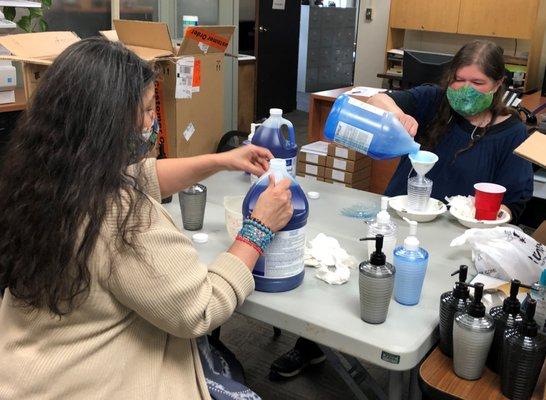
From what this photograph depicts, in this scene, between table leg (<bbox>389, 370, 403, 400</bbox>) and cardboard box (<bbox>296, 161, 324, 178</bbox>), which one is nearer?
table leg (<bbox>389, 370, 403, 400</bbox>)

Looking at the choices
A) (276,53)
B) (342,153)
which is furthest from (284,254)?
(276,53)

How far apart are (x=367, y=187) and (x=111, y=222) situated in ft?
8.84

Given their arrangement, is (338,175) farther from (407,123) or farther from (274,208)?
(274,208)

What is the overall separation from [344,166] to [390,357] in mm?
2234

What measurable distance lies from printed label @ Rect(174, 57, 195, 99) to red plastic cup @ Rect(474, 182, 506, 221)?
1489mm

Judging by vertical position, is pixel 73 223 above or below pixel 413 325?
above

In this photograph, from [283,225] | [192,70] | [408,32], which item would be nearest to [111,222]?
[283,225]

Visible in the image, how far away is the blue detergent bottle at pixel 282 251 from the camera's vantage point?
4.00 ft

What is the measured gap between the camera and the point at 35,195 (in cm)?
95

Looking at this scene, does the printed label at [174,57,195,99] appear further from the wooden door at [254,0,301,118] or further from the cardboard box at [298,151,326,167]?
the wooden door at [254,0,301,118]

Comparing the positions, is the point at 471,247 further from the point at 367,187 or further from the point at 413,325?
the point at 367,187

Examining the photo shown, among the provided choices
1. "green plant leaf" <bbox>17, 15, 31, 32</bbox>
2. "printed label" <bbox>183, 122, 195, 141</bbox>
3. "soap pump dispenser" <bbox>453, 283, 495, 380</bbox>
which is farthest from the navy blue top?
"green plant leaf" <bbox>17, 15, 31, 32</bbox>

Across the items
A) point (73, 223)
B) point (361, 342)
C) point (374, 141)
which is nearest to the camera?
point (73, 223)

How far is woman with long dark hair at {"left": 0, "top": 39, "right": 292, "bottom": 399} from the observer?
3.11 ft
